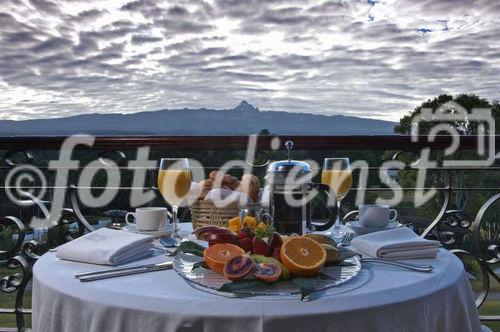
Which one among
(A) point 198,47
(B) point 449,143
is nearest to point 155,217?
(B) point 449,143

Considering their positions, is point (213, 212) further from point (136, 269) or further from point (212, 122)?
point (212, 122)

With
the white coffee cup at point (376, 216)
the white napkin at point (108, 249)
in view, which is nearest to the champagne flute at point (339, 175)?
the white coffee cup at point (376, 216)

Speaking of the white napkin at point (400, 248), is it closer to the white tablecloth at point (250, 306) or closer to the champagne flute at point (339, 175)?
the white tablecloth at point (250, 306)

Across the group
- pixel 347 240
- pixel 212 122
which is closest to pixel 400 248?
pixel 347 240

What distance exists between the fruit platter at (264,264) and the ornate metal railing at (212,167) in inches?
29.5

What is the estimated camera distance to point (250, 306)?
2.95 feet

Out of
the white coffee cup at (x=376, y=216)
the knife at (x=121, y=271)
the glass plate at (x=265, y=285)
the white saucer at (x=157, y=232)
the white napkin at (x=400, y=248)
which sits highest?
the white coffee cup at (x=376, y=216)

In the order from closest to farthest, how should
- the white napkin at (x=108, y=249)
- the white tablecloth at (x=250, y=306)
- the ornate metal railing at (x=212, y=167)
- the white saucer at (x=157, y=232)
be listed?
the white tablecloth at (x=250, y=306), the white napkin at (x=108, y=249), the white saucer at (x=157, y=232), the ornate metal railing at (x=212, y=167)

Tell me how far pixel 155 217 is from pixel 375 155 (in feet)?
5.69

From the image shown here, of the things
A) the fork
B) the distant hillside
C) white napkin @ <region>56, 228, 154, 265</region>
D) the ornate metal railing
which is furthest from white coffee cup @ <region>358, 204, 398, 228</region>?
the distant hillside

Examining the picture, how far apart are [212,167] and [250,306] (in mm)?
1464

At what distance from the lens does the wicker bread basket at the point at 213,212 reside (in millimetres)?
1612

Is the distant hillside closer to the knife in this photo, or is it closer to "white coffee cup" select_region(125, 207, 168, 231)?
"white coffee cup" select_region(125, 207, 168, 231)

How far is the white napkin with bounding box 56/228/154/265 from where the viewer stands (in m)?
1.22
